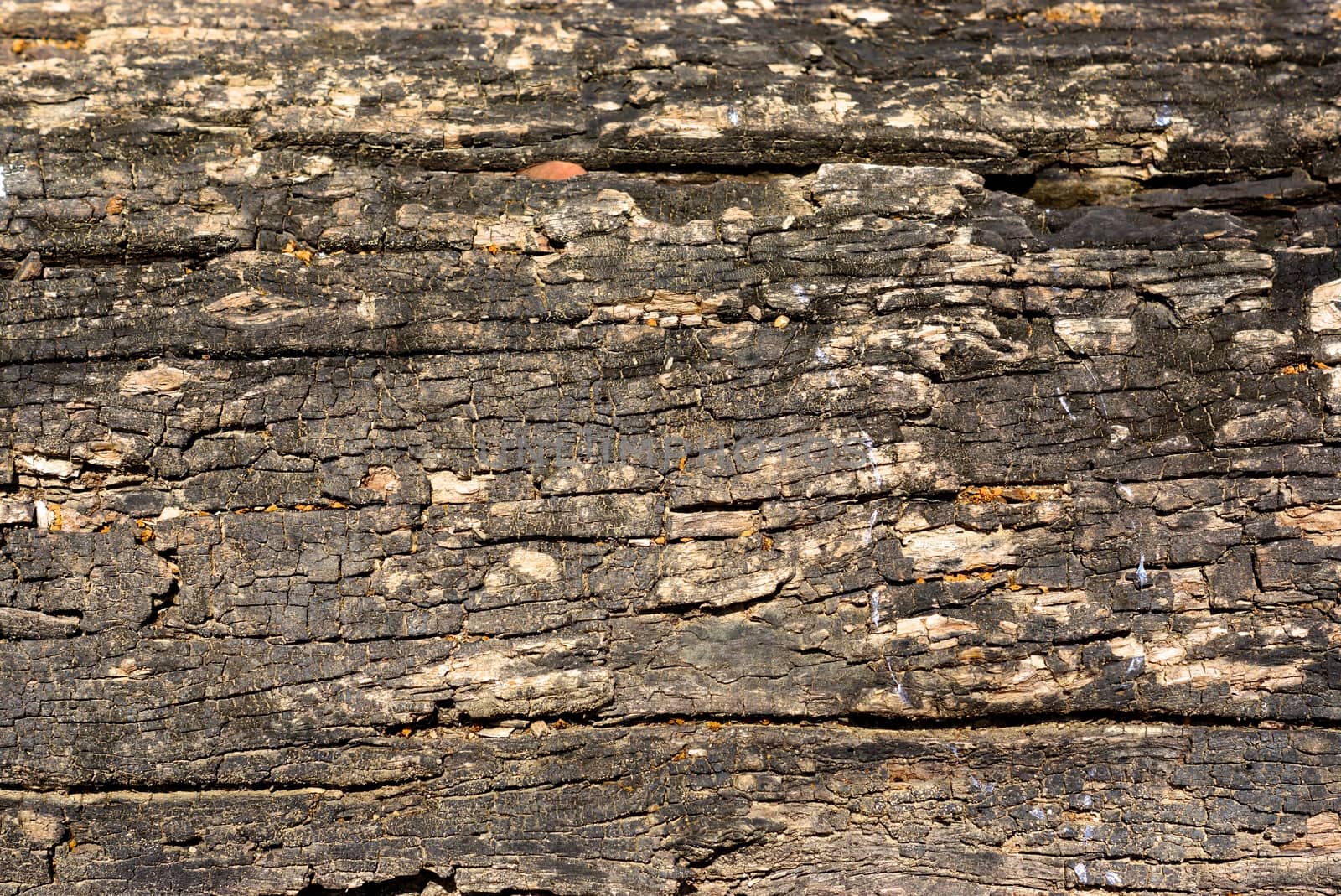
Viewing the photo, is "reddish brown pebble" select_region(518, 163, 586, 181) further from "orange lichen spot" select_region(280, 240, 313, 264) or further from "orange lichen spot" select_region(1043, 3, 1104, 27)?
"orange lichen spot" select_region(1043, 3, 1104, 27)

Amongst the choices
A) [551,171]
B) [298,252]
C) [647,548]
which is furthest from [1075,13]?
[298,252]

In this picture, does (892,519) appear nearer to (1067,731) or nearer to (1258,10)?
(1067,731)

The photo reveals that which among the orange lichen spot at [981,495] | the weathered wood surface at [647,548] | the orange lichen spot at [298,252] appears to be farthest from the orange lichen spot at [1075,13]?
the orange lichen spot at [298,252]

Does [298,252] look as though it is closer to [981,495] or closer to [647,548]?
[647,548]

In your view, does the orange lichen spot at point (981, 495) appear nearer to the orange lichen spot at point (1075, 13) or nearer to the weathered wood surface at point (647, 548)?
the weathered wood surface at point (647, 548)

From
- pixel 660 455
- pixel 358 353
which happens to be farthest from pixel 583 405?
pixel 358 353
